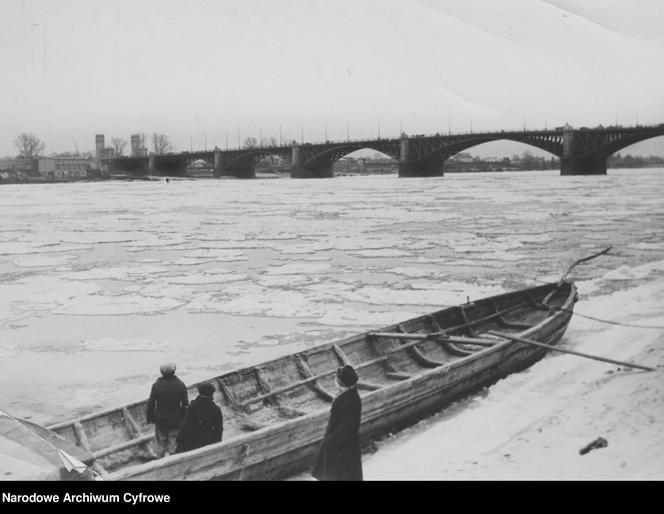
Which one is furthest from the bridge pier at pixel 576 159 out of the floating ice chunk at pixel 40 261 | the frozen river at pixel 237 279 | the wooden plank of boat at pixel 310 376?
the wooden plank of boat at pixel 310 376

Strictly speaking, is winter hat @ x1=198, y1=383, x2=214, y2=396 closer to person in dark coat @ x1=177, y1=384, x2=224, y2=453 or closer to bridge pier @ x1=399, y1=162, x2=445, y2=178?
person in dark coat @ x1=177, y1=384, x2=224, y2=453

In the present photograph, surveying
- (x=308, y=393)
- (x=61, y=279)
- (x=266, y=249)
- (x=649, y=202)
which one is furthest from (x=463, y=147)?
(x=308, y=393)

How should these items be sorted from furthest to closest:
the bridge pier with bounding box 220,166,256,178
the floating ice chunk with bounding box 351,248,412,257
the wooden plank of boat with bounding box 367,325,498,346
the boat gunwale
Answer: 1. the bridge pier with bounding box 220,166,256,178
2. the floating ice chunk with bounding box 351,248,412,257
3. the wooden plank of boat with bounding box 367,325,498,346
4. the boat gunwale

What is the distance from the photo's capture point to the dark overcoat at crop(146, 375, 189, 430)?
6195mm

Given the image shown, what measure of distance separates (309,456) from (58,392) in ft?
12.0

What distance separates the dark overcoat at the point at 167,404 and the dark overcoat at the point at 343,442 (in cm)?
154

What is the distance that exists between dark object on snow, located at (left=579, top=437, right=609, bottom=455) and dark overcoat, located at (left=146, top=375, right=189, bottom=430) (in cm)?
344

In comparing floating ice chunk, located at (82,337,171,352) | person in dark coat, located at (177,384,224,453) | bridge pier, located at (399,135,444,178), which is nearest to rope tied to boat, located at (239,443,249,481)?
person in dark coat, located at (177,384,224,453)

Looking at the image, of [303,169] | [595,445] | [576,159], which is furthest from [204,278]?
A: [303,169]

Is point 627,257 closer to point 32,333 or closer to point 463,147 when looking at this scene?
point 32,333

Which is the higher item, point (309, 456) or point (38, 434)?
point (38, 434)

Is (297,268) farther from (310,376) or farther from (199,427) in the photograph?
(199,427)

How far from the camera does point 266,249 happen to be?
2058cm

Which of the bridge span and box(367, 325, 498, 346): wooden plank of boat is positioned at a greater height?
the bridge span
